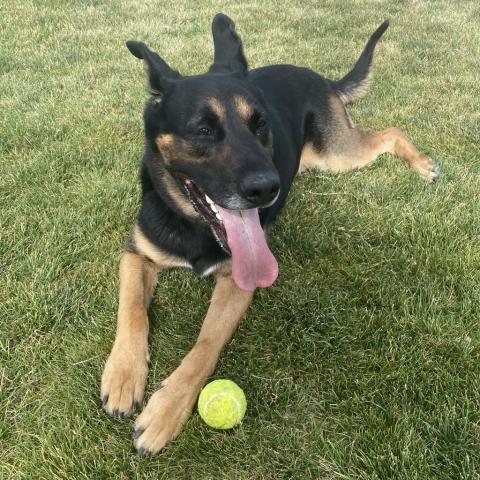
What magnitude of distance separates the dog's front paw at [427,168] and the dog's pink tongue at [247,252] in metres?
2.31

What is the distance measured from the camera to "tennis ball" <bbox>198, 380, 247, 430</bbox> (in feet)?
7.49

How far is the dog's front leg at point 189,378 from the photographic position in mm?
2279

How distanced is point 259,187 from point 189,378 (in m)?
1.08

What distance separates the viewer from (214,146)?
292 cm

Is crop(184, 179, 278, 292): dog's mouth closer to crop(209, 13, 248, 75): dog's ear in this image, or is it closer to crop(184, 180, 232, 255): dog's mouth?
crop(184, 180, 232, 255): dog's mouth

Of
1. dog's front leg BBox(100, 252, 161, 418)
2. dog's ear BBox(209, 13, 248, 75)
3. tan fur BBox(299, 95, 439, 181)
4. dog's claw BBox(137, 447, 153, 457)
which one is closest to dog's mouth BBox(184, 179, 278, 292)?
dog's front leg BBox(100, 252, 161, 418)

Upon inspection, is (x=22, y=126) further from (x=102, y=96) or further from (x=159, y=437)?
(x=159, y=437)

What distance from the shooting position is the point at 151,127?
3273 mm

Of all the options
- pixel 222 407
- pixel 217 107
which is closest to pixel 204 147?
pixel 217 107

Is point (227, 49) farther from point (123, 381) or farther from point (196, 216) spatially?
point (123, 381)

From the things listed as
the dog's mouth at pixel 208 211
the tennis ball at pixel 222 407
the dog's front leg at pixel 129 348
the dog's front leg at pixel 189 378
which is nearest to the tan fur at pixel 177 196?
the dog's mouth at pixel 208 211

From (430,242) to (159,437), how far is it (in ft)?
7.81

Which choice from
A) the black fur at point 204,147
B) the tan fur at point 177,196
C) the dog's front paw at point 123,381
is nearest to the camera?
the dog's front paw at point 123,381

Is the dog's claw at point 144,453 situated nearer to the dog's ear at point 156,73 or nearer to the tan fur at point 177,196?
the tan fur at point 177,196
